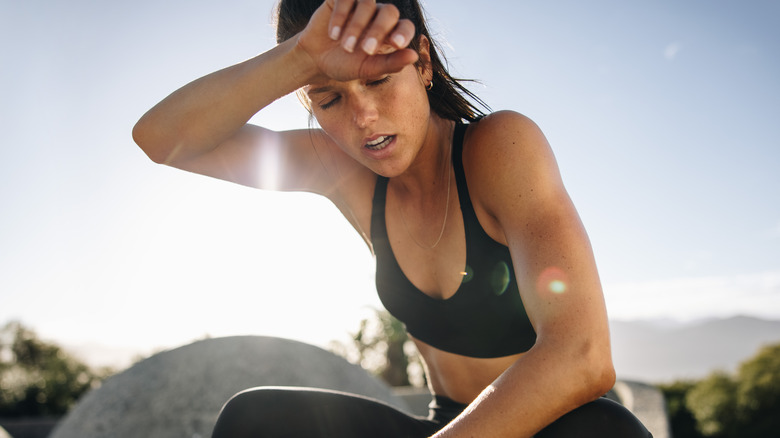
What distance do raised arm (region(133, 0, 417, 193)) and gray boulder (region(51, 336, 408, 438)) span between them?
3998 millimetres

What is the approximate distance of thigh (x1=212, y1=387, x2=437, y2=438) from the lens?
1.92m

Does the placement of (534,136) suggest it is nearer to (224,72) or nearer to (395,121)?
(395,121)

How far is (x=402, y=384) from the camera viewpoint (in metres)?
17.2

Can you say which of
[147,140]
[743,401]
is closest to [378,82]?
[147,140]

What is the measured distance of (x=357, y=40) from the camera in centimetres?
162

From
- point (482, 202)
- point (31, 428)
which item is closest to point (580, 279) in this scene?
point (482, 202)

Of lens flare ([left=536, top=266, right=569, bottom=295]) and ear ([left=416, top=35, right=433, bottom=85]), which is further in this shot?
ear ([left=416, top=35, right=433, bottom=85])

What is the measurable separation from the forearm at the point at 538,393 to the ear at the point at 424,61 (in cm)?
115

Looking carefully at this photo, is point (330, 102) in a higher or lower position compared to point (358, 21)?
lower

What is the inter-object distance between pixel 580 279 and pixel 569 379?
0.26 meters

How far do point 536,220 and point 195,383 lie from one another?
5604 mm

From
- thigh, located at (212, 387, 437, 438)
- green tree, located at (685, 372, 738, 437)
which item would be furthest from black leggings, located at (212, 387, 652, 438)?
green tree, located at (685, 372, 738, 437)

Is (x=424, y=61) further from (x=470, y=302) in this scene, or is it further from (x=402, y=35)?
(x=470, y=302)

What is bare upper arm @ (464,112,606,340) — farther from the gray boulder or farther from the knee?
the gray boulder
